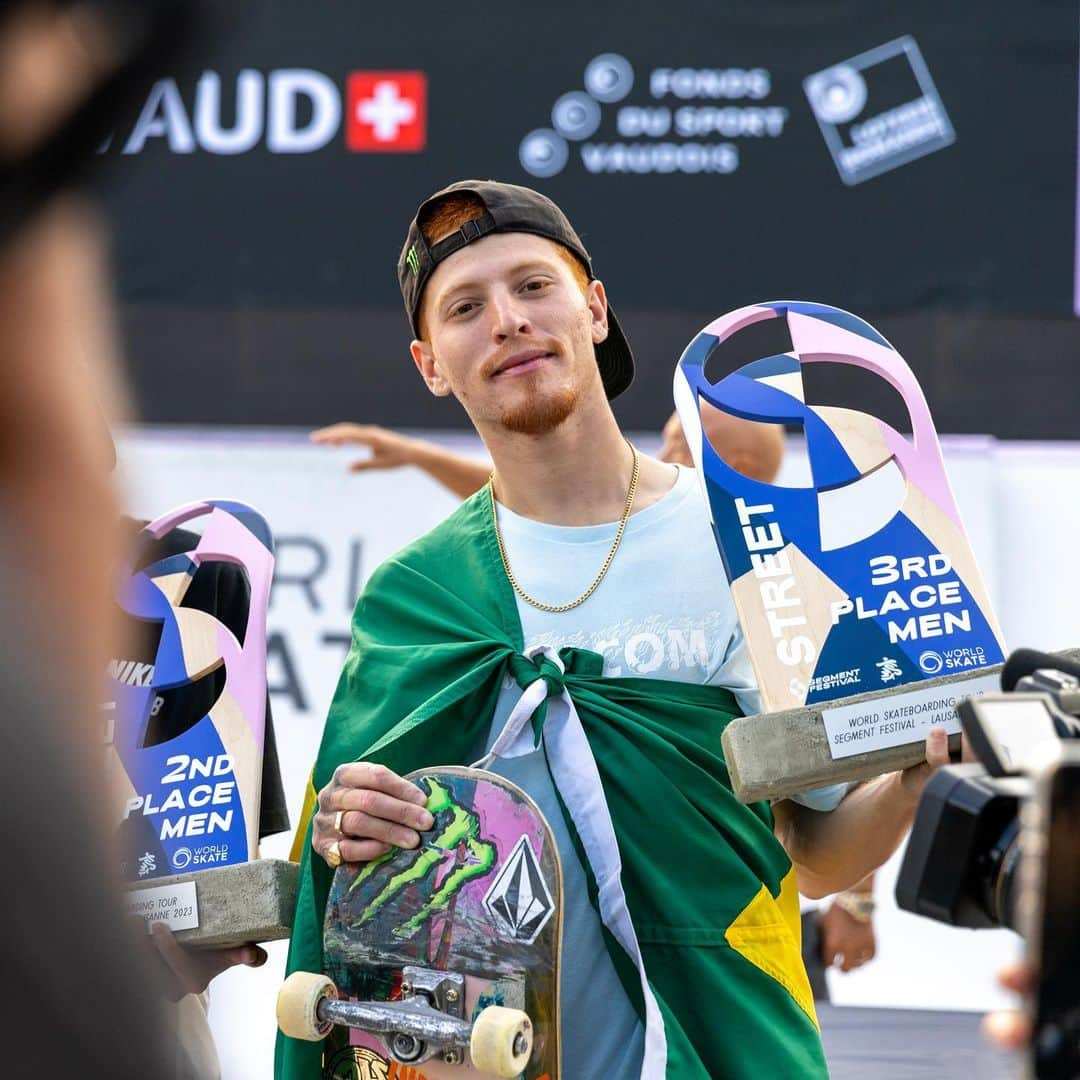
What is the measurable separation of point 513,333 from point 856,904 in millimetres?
1906

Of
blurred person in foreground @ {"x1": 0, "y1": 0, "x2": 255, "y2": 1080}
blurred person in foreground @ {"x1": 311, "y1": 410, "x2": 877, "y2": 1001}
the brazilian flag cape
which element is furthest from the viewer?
blurred person in foreground @ {"x1": 311, "y1": 410, "x2": 877, "y2": 1001}

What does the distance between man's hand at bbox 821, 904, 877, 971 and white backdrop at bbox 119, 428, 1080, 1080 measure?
1.85 ft

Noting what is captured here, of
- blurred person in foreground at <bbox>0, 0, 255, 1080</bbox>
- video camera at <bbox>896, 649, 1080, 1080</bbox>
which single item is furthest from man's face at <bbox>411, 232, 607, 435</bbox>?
blurred person in foreground at <bbox>0, 0, 255, 1080</bbox>

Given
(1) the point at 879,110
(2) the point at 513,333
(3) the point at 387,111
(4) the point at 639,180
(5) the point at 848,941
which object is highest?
(3) the point at 387,111

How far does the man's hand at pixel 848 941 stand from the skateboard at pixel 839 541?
1.79 meters

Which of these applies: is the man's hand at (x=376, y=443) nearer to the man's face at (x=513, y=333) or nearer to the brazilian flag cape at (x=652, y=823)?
the man's face at (x=513, y=333)

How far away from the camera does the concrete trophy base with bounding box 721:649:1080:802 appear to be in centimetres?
175

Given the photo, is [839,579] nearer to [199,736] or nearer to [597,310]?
[597,310]

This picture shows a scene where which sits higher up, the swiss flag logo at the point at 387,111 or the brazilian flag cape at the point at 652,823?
the swiss flag logo at the point at 387,111

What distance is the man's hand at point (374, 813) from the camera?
74.1 inches

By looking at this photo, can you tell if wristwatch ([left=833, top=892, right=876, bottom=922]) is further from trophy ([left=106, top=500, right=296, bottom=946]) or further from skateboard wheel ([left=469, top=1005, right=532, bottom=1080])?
skateboard wheel ([left=469, top=1005, right=532, bottom=1080])

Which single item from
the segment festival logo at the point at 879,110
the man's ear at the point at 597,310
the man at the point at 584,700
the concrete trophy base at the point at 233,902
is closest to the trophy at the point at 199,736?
the concrete trophy base at the point at 233,902

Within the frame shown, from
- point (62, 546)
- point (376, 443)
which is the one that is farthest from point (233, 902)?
point (376, 443)

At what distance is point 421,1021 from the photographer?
68.3 inches
